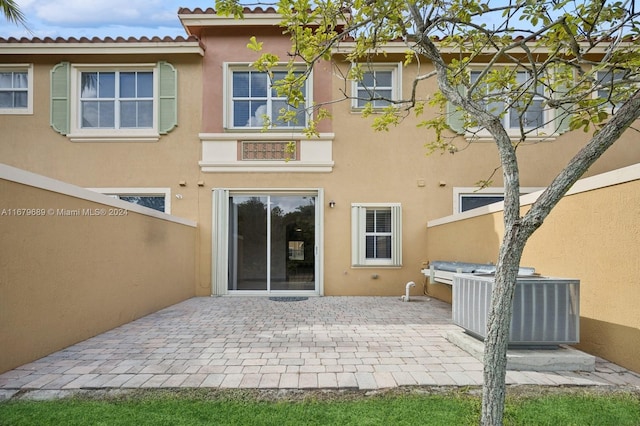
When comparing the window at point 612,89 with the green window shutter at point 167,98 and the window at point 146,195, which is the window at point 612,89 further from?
the window at point 146,195

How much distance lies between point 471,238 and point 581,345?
9.73ft

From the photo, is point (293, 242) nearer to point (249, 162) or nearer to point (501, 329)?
point (249, 162)

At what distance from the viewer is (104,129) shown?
30.7 feet

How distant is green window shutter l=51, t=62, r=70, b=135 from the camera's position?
9234 mm

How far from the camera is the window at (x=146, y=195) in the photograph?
9281 mm

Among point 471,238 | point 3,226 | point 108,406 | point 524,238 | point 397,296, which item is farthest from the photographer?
point 397,296

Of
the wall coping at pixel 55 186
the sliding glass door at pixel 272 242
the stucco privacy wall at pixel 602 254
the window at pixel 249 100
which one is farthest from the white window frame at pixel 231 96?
the stucco privacy wall at pixel 602 254

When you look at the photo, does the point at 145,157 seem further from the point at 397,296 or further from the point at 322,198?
the point at 397,296

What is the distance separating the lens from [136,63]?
9.32 m

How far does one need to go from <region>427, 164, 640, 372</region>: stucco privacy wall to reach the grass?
96cm

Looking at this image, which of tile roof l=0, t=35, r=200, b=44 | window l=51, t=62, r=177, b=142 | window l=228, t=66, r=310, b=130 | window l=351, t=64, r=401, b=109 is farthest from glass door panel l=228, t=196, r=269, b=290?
tile roof l=0, t=35, r=200, b=44

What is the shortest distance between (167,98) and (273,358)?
7430mm

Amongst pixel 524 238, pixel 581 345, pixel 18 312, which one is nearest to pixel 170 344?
pixel 18 312

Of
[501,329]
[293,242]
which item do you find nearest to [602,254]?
[501,329]
